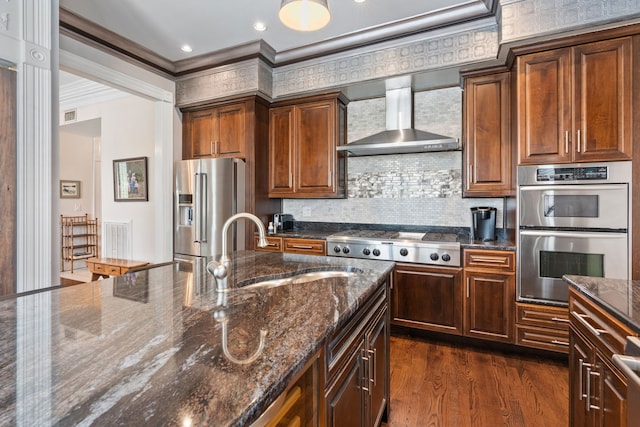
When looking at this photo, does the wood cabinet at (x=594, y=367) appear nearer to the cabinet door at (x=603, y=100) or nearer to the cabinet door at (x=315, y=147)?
the cabinet door at (x=603, y=100)

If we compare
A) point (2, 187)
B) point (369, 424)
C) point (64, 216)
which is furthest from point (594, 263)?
point (64, 216)

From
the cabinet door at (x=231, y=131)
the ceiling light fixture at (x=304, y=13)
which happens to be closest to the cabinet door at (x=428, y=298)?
the ceiling light fixture at (x=304, y=13)

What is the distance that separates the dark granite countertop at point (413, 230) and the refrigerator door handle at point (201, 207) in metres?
0.80

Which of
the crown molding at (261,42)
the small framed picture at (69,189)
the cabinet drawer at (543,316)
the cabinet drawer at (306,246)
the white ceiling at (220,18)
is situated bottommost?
the cabinet drawer at (543,316)

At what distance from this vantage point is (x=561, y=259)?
A: 8.07 feet

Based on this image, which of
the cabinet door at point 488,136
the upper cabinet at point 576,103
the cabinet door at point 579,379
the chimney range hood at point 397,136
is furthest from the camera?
the chimney range hood at point 397,136

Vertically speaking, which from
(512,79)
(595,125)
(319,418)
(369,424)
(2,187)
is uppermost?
(512,79)

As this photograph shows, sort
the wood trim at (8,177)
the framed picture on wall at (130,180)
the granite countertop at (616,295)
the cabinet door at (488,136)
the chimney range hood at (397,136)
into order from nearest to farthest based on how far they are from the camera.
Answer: the granite countertop at (616,295) < the wood trim at (8,177) < the cabinet door at (488,136) < the chimney range hood at (397,136) < the framed picture on wall at (130,180)

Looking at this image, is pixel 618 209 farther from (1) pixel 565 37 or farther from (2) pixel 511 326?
(1) pixel 565 37

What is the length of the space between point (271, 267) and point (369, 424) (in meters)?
0.85

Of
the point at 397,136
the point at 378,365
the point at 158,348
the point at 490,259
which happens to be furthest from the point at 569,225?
the point at 158,348

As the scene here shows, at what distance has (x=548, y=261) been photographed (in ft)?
8.19

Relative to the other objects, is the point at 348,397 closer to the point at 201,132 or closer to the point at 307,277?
the point at 307,277

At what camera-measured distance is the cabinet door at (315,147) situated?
11.8ft
